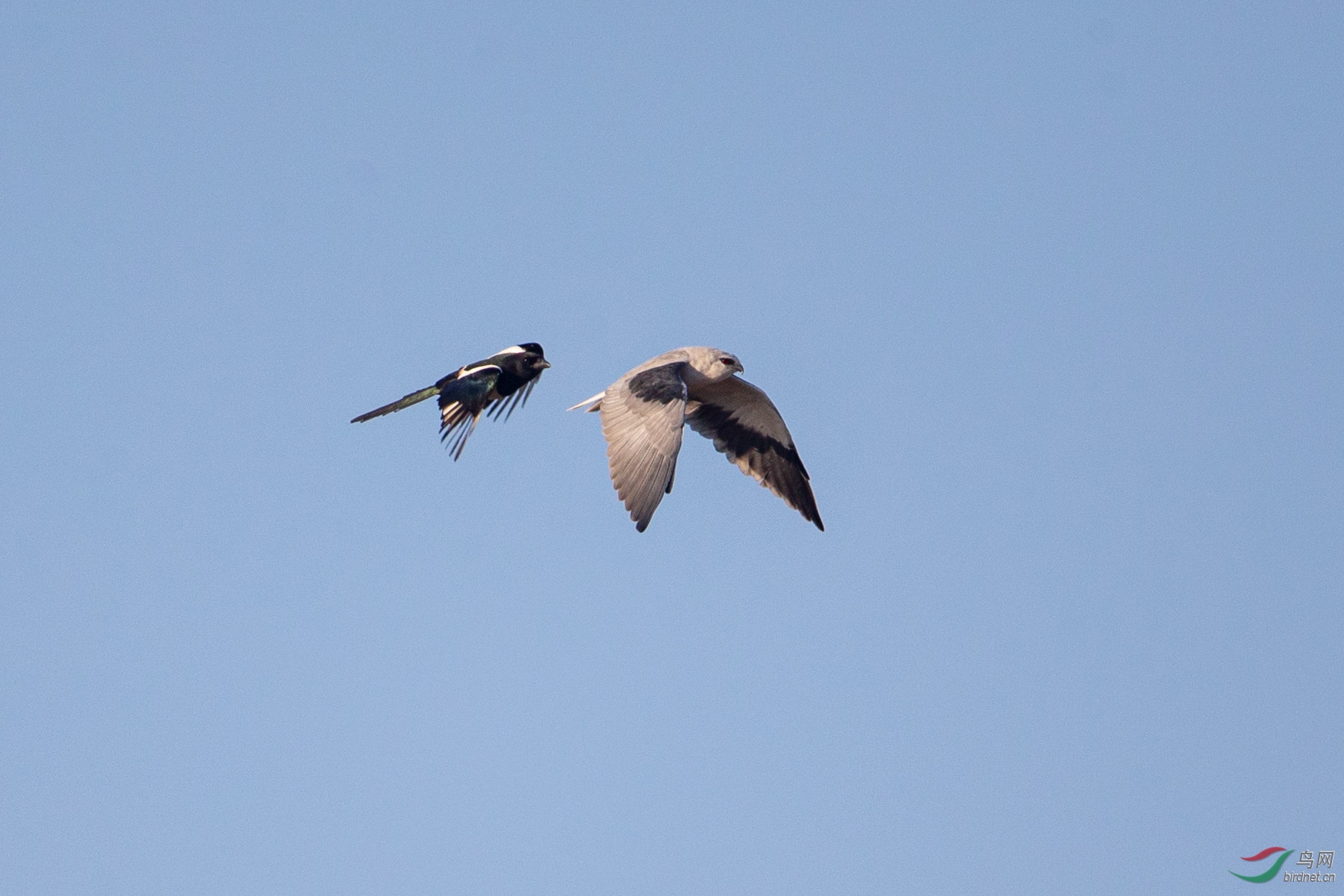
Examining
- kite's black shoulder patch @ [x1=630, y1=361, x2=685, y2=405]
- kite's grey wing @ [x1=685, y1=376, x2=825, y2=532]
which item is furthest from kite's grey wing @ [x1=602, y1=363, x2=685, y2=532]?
kite's grey wing @ [x1=685, y1=376, x2=825, y2=532]

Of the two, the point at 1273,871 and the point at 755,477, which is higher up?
the point at 755,477

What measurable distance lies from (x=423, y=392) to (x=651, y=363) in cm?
272

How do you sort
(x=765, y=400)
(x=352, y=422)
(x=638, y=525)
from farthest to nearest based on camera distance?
(x=765, y=400) → (x=352, y=422) → (x=638, y=525)

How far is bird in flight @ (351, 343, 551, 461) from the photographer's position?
71.7 feet

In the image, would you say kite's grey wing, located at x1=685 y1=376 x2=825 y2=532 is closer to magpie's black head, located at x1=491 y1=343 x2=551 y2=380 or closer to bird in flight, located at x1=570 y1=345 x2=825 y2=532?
bird in flight, located at x1=570 y1=345 x2=825 y2=532

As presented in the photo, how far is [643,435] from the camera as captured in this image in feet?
68.8

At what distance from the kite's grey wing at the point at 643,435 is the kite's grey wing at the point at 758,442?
8.48ft

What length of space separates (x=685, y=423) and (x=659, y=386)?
2.93m

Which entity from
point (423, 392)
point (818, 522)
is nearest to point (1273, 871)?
point (818, 522)

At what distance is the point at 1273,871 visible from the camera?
1085 inches

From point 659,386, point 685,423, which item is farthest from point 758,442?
point 659,386

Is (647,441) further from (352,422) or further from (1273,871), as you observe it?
(1273,871)

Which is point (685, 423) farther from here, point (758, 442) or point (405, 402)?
point (405, 402)

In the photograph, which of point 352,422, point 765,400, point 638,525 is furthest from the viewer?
point 765,400
